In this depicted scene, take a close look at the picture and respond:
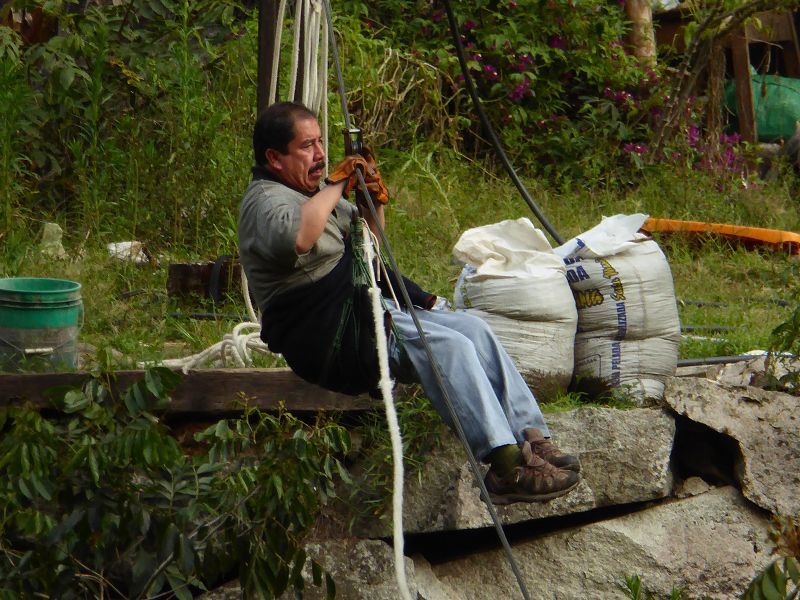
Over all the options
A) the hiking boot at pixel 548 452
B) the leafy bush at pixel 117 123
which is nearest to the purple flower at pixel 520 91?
the leafy bush at pixel 117 123

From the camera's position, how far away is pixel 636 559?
4.69 m

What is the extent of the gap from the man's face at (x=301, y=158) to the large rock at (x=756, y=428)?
172 cm

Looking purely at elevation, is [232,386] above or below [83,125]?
below

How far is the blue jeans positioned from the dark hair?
0.69 m

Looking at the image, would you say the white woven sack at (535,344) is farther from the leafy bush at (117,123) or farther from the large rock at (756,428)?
the leafy bush at (117,123)

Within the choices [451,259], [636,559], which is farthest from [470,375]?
[451,259]

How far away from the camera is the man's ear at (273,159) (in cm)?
430

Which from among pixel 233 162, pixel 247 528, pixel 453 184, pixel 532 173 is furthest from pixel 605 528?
pixel 532 173

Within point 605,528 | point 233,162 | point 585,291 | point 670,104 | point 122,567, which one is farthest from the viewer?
point 670,104

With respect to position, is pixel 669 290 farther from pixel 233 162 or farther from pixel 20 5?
pixel 20 5

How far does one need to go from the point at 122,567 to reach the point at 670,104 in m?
5.59

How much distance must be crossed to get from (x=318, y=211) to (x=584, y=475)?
1.59m

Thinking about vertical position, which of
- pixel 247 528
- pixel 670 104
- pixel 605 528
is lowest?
pixel 605 528

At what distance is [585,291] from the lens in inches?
201
